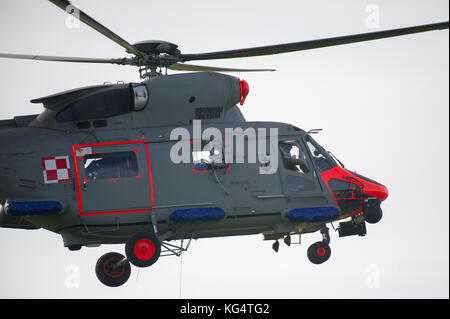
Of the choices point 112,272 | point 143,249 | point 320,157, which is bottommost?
point 112,272

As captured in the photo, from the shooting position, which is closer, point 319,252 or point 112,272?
point 112,272

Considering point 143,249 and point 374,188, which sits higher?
point 374,188

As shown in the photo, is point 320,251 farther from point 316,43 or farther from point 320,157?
point 316,43

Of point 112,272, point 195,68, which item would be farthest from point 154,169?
point 195,68

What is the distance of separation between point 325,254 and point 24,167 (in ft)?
20.4

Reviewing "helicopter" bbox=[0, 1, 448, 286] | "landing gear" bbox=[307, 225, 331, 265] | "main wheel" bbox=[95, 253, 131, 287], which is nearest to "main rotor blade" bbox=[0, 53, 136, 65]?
"helicopter" bbox=[0, 1, 448, 286]

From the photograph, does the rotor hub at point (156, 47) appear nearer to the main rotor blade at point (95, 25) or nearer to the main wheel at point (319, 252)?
the main rotor blade at point (95, 25)

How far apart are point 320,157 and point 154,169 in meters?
3.53

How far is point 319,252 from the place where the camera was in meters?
18.0

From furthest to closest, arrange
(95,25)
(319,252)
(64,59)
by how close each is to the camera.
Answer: (319,252) → (64,59) → (95,25)

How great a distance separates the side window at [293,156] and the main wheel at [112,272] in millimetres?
3649

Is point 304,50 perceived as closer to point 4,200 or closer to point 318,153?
point 318,153

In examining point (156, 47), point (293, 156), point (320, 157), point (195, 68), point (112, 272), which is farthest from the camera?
point (195, 68)
